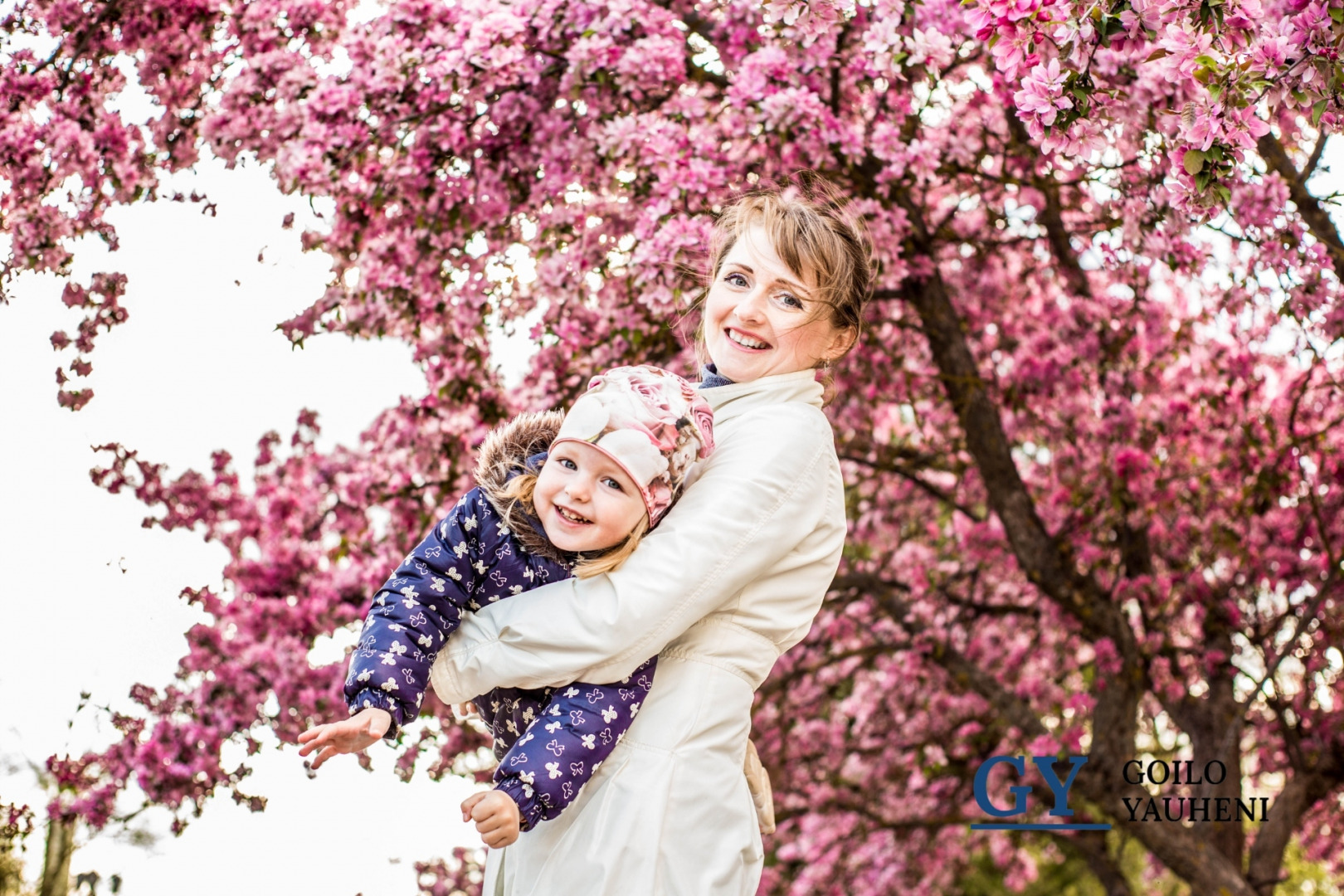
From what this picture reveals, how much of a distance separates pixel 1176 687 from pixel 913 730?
1540 mm

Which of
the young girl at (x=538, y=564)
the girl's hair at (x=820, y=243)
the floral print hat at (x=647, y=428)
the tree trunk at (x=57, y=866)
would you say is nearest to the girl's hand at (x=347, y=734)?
the young girl at (x=538, y=564)

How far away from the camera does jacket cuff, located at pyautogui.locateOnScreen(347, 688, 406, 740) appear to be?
1.78 meters

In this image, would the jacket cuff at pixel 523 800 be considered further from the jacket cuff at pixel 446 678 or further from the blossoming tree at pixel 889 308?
the blossoming tree at pixel 889 308

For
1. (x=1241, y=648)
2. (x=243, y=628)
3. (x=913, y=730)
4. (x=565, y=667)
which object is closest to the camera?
(x=565, y=667)

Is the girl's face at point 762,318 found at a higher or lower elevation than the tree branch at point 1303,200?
lower

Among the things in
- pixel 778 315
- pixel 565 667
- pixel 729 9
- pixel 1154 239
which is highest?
pixel 729 9

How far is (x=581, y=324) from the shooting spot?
421 centimetres

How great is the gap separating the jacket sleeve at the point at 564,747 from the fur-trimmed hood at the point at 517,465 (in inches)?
8.4

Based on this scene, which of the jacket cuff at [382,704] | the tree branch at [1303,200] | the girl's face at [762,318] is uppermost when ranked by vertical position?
the tree branch at [1303,200]

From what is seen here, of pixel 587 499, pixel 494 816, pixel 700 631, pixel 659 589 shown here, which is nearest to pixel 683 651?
pixel 700 631

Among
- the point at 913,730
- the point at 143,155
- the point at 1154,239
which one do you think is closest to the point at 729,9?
the point at 1154,239

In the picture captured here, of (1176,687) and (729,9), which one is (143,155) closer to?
(729,9)

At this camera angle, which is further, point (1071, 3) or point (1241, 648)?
point (1241, 648)

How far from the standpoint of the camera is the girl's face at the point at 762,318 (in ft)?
7.11
